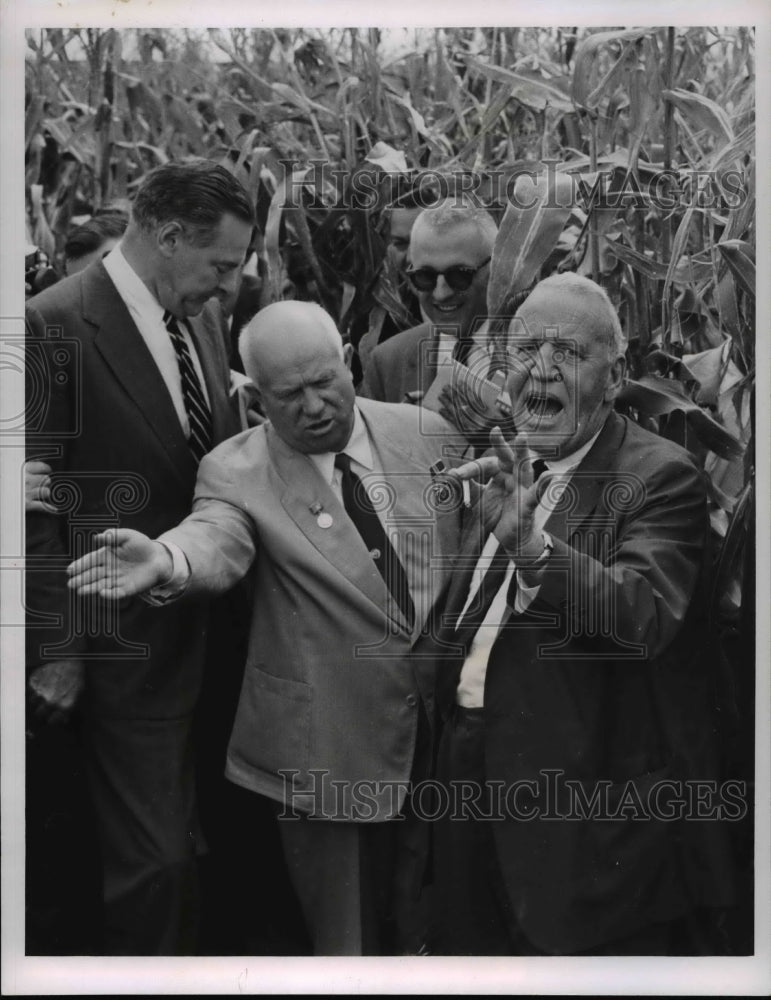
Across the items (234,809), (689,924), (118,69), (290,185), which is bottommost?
(689,924)

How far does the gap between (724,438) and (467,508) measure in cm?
69

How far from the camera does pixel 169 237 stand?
398 cm

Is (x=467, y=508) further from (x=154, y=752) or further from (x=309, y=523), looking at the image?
(x=154, y=752)

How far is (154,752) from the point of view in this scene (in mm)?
4078

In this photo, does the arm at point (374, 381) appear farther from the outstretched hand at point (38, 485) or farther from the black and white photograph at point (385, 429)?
the outstretched hand at point (38, 485)

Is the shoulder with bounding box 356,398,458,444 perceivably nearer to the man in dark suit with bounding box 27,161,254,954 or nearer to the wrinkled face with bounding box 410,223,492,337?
the wrinkled face with bounding box 410,223,492,337

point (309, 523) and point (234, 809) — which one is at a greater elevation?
point (309, 523)

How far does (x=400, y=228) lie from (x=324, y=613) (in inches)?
39.6

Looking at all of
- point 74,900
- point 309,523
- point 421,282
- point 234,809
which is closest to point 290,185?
point 421,282

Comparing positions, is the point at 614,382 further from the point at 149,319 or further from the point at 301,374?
the point at 149,319

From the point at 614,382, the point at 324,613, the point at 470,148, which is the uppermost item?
the point at 470,148

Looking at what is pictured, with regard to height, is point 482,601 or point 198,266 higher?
point 198,266

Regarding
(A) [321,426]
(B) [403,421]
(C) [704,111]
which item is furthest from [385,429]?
(C) [704,111]

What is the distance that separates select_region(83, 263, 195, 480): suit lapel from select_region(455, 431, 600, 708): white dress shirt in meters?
0.85
